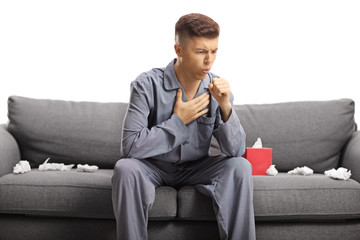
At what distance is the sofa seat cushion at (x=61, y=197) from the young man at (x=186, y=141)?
0.52 ft

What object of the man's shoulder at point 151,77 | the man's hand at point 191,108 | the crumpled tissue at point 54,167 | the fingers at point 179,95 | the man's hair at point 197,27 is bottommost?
the crumpled tissue at point 54,167

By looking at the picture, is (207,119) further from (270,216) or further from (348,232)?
(348,232)

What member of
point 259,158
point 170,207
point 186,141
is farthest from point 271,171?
point 170,207

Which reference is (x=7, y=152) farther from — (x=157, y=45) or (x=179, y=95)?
(x=157, y=45)

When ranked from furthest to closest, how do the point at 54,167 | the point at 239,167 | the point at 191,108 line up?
the point at 54,167
the point at 191,108
the point at 239,167

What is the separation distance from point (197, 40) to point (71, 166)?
1.10 meters

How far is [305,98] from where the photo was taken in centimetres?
328

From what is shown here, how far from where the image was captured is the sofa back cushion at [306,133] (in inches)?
109

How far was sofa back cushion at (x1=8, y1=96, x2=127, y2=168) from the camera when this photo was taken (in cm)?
279

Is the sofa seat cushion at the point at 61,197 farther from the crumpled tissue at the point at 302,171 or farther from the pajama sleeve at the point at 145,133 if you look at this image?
the crumpled tissue at the point at 302,171

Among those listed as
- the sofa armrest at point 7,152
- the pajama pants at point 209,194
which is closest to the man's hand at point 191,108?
the pajama pants at point 209,194

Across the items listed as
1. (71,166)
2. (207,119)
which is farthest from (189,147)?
(71,166)

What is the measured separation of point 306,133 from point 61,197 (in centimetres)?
143

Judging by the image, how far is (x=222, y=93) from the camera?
2072mm
